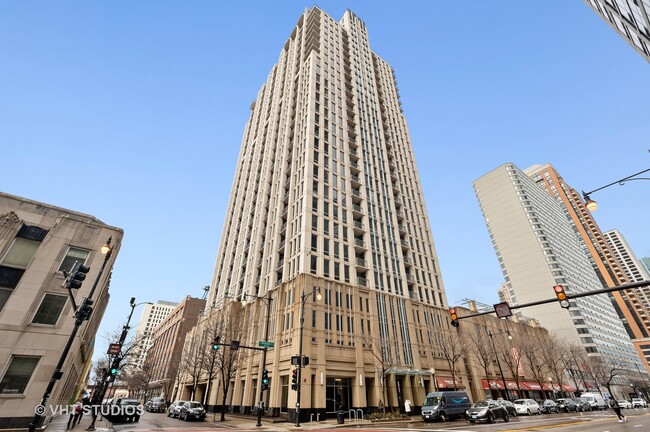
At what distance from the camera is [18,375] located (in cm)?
1744

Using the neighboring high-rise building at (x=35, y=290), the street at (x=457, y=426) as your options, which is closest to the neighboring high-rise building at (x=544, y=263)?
the street at (x=457, y=426)

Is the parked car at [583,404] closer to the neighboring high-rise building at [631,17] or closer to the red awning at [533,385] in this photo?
the red awning at [533,385]

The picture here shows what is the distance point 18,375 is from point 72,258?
741 cm

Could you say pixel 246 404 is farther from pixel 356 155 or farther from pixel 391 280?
pixel 356 155

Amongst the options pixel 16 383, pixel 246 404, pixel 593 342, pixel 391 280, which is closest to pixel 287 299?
pixel 246 404

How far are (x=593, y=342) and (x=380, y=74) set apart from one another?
99.4 meters

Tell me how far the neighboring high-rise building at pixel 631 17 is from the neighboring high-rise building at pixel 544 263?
8772 centimetres

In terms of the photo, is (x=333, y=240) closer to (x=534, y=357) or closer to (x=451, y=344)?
(x=451, y=344)

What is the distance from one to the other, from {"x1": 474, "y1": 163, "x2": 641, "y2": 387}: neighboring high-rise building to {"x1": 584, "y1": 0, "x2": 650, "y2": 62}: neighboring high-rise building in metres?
87.7

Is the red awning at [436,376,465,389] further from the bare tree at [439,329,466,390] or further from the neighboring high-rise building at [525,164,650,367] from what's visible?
the neighboring high-rise building at [525,164,650,367]

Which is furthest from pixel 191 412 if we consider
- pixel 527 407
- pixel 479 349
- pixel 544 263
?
pixel 544 263

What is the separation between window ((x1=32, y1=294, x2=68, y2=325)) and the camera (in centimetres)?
1917

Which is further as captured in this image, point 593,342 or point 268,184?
point 593,342

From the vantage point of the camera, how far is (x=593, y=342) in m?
90.1
